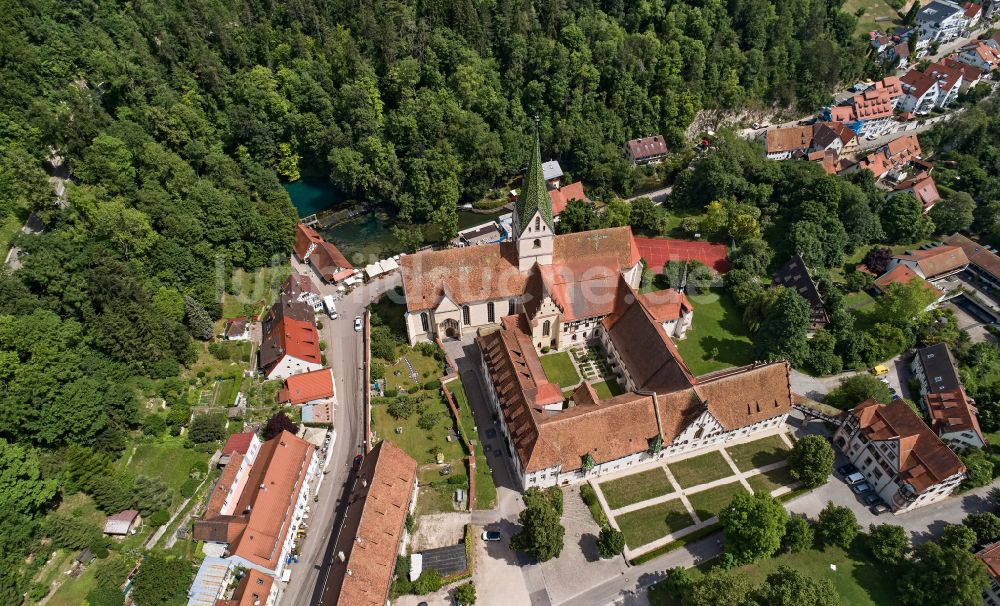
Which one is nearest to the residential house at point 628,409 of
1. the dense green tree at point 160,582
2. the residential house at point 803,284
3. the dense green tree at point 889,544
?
the dense green tree at point 889,544

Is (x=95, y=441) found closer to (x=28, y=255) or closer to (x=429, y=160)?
(x=28, y=255)

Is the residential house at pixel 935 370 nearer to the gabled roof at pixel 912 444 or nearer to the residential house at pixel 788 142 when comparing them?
the gabled roof at pixel 912 444

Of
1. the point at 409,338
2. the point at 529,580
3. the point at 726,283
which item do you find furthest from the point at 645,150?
the point at 529,580

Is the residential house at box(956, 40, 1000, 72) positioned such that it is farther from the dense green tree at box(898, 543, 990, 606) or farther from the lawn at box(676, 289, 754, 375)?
the dense green tree at box(898, 543, 990, 606)

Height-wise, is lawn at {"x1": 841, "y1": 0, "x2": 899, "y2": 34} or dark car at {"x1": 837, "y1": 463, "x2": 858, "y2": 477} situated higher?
lawn at {"x1": 841, "y1": 0, "x2": 899, "y2": 34}

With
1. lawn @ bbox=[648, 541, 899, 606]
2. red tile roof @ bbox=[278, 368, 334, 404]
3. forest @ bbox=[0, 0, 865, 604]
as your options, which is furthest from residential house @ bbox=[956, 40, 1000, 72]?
red tile roof @ bbox=[278, 368, 334, 404]

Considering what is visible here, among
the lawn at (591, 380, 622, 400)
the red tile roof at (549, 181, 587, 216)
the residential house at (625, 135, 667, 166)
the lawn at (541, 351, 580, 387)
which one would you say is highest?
the residential house at (625, 135, 667, 166)

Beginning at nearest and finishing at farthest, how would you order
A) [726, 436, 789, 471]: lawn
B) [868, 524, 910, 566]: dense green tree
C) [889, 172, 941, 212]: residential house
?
[868, 524, 910, 566]: dense green tree < [726, 436, 789, 471]: lawn < [889, 172, 941, 212]: residential house

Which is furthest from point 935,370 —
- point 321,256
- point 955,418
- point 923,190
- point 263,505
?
point 321,256
